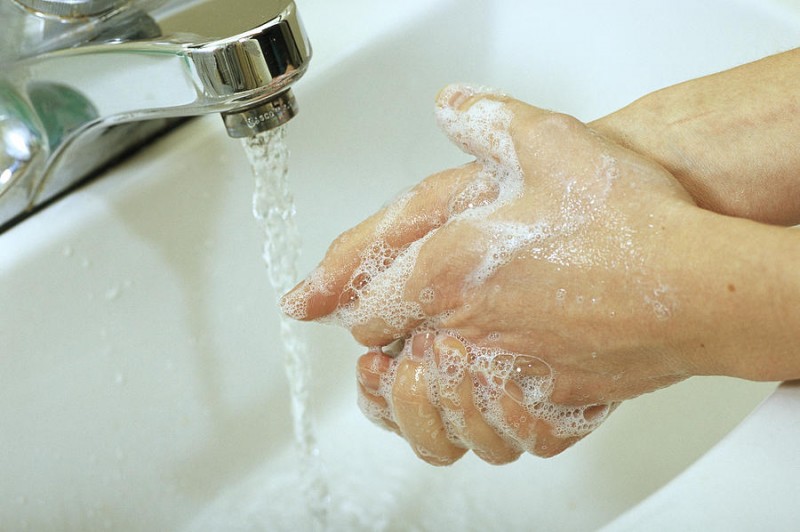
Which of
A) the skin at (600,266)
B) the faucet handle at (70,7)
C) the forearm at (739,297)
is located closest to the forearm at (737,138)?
the skin at (600,266)

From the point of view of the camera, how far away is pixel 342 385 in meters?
0.85

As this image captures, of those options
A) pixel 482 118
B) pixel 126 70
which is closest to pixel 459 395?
pixel 482 118

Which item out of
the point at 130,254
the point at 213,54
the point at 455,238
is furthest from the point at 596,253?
the point at 130,254

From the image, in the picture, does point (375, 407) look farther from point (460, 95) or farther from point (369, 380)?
point (460, 95)

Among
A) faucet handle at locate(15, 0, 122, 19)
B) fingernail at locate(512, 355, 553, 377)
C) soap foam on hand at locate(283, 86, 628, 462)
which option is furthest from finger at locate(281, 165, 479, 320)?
faucet handle at locate(15, 0, 122, 19)

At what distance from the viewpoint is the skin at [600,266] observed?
0.40m

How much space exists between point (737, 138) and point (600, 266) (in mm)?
152

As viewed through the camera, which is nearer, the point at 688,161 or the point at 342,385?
the point at 688,161

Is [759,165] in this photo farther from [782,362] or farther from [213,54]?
[213,54]

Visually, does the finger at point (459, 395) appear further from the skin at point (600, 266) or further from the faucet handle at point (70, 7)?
the faucet handle at point (70, 7)

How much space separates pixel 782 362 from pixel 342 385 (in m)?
0.52

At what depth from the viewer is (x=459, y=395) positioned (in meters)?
0.50

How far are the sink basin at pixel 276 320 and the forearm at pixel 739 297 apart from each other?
36 cm

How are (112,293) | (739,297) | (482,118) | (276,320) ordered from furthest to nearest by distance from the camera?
(276,320), (112,293), (482,118), (739,297)
